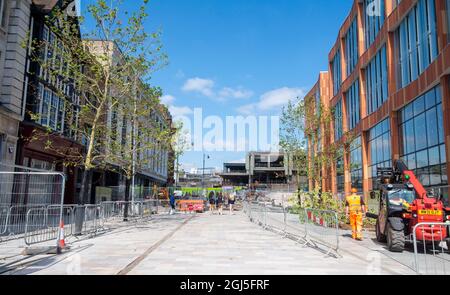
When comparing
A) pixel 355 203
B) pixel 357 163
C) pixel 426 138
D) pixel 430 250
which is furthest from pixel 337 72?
pixel 430 250

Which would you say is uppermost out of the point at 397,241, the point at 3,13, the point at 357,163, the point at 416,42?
the point at 416,42

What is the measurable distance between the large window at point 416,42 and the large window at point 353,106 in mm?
9157

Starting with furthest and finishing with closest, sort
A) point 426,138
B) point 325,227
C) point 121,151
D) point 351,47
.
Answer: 1. point 351,47
2. point 426,138
3. point 121,151
4. point 325,227

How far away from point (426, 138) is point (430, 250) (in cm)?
1181

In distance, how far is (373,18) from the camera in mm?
28844

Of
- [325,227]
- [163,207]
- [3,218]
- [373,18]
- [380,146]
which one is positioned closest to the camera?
[325,227]

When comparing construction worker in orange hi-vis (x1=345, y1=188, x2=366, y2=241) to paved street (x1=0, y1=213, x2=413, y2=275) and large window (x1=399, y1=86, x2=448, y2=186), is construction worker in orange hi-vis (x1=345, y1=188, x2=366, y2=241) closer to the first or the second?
paved street (x1=0, y1=213, x2=413, y2=275)

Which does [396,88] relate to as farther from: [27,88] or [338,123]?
[27,88]

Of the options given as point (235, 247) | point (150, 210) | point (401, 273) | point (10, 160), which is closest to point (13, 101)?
point (10, 160)

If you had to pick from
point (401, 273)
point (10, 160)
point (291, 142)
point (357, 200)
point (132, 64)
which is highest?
point (132, 64)
